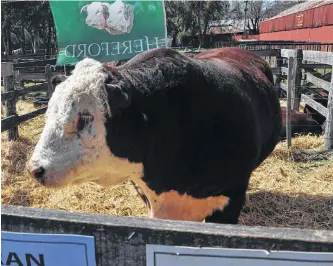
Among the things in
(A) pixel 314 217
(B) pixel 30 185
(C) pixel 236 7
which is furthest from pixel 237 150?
(C) pixel 236 7

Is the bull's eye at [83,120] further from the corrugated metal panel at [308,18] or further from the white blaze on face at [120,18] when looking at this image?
the corrugated metal panel at [308,18]

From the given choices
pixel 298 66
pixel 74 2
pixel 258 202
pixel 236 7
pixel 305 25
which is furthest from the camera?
pixel 236 7

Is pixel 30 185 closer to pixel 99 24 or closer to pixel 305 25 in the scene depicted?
pixel 99 24

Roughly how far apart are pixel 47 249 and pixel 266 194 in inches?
153

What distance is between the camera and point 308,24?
27.0 meters

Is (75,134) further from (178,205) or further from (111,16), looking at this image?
(111,16)

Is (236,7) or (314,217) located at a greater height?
(236,7)

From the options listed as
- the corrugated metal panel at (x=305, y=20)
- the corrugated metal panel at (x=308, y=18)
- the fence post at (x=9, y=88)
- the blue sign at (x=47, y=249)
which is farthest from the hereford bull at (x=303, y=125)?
the corrugated metal panel at (x=308, y=18)

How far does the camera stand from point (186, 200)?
2.87 m

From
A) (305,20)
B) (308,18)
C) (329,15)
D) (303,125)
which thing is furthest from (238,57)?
(305,20)

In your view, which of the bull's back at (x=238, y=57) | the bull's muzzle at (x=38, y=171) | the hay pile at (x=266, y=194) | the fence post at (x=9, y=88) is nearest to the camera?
the bull's muzzle at (x=38, y=171)

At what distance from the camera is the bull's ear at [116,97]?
86.0 inches

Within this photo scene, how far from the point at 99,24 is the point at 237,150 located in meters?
4.31

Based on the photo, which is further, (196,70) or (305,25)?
(305,25)
